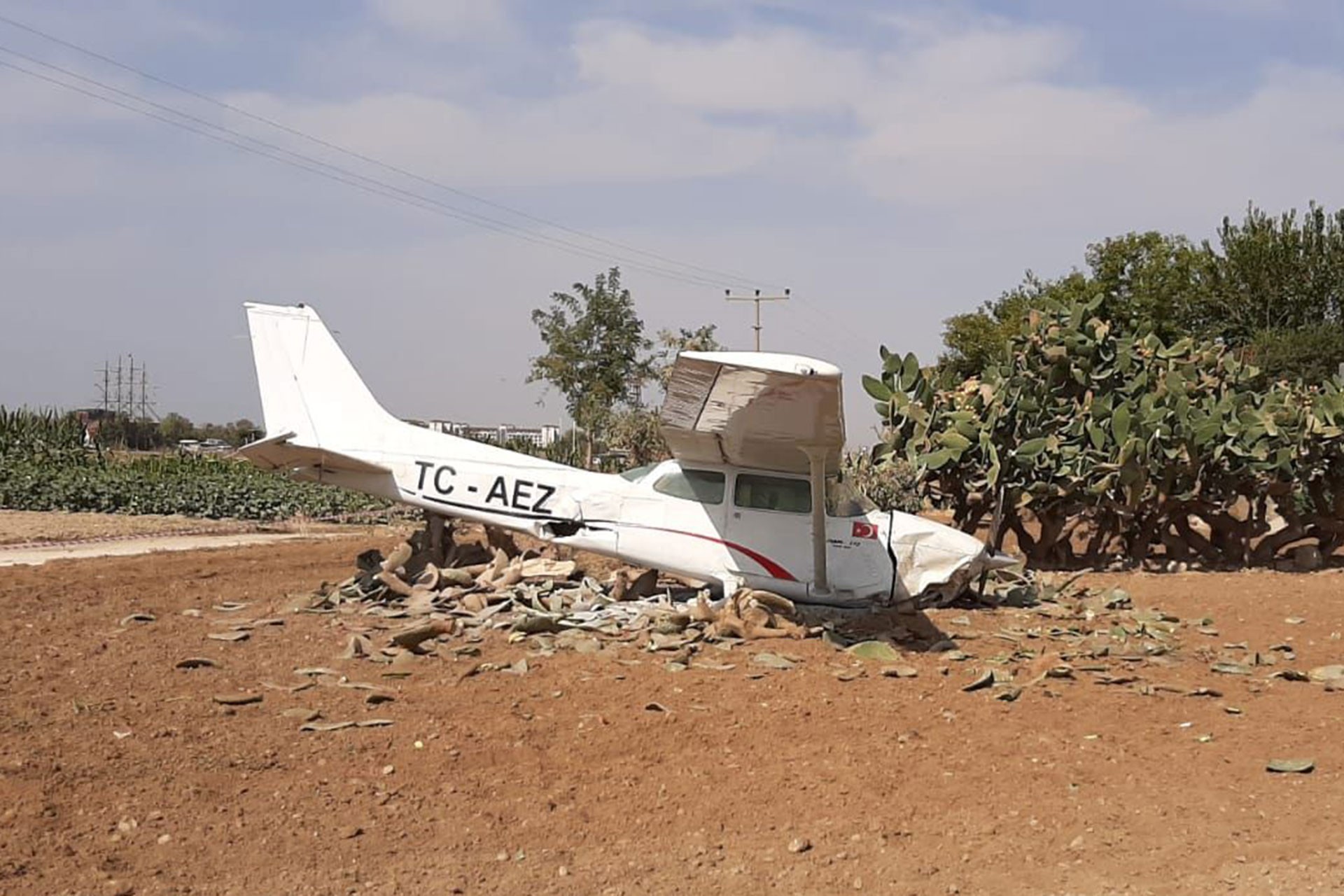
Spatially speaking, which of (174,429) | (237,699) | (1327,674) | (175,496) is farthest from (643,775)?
(174,429)

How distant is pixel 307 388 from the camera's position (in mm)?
11383

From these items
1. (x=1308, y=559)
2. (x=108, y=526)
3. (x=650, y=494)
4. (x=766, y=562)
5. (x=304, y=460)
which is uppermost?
(x=304, y=460)

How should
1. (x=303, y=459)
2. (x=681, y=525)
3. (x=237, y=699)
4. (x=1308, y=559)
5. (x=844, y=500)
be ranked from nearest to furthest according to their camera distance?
(x=237, y=699) → (x=681, y=525) → (x=844, y=500) → (x=303, y=459) → (x=1308, y=559)

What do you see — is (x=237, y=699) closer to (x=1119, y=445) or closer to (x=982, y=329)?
(x=1119, y=445)

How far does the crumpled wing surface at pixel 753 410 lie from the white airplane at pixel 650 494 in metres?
0.04

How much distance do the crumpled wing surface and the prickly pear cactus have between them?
519 cm

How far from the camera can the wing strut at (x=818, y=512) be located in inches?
384

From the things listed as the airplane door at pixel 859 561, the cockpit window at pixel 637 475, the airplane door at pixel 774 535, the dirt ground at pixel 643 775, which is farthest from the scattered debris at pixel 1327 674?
the cockpit window at pixel 637 475

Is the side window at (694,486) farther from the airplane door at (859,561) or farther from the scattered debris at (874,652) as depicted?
the scattered debris at (874,652)

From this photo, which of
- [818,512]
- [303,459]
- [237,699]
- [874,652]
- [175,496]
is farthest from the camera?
[175,496]

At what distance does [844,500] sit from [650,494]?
1.81 m

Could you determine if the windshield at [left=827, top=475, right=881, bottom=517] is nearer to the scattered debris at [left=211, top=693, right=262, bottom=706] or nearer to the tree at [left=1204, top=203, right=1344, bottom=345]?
the scattered debris at [left=211, top=693, right=262, bottom=706]

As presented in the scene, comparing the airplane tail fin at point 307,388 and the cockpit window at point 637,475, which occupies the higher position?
the airplane tail fin at point 307,388

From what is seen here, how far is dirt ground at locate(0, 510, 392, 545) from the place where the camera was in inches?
777
